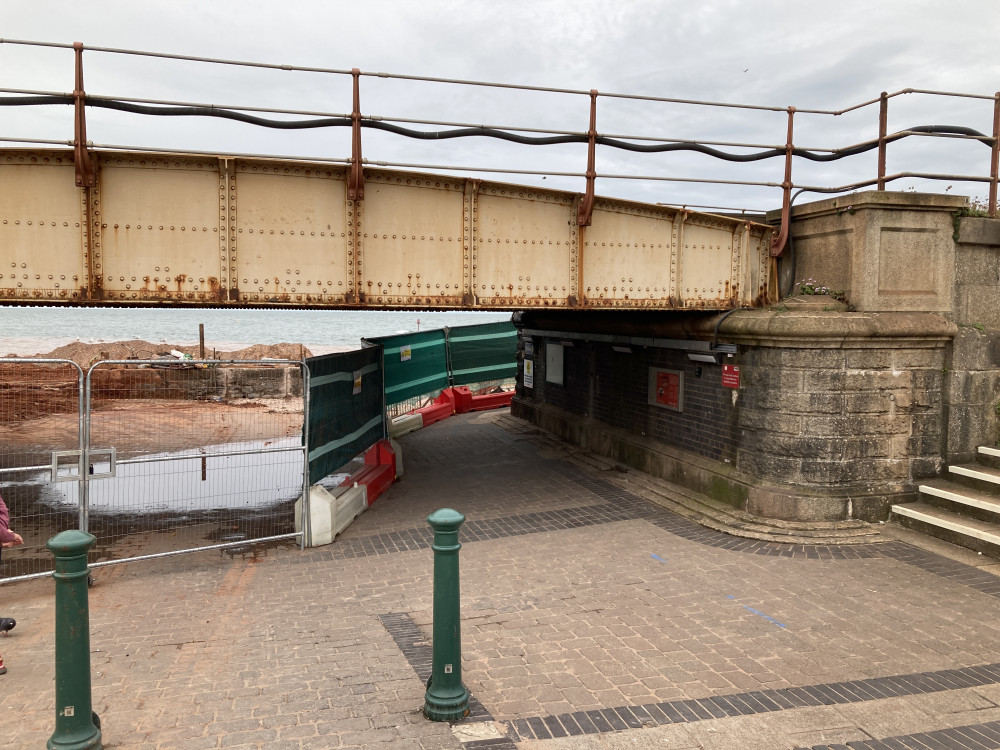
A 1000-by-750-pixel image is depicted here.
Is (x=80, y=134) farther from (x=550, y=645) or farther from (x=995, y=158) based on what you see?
(x=995, y=158)

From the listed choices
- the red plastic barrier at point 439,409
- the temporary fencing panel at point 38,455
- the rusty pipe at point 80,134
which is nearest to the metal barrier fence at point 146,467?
the temporary fencing panel at point 38,455

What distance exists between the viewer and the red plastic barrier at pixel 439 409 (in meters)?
18.8

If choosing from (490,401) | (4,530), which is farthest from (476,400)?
(4,530)

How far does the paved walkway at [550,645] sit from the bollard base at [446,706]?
0.07 meters

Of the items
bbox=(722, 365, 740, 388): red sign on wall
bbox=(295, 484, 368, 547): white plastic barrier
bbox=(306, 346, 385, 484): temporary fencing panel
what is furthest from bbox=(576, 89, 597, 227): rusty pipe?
bbox=(295, 484, 368, 547): white plastic barrier

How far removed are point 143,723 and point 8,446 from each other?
51.4ft

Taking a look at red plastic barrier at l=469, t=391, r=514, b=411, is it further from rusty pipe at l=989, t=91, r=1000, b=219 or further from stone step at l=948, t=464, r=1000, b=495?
rusty pipe at l=989, t=91, r=1000, b=219

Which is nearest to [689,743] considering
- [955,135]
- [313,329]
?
[955,135]

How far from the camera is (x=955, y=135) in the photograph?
9508 millimetres

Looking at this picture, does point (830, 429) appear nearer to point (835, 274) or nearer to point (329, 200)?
point (835, 274)

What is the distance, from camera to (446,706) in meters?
4.74

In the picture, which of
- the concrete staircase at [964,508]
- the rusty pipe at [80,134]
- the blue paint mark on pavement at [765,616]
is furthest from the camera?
the concrete staircase at [964,508]

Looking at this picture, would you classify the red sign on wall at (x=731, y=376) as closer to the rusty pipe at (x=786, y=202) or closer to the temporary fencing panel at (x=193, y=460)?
the rusty pipe at (x=786, y=202)

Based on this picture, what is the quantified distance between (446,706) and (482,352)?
17.3 m
